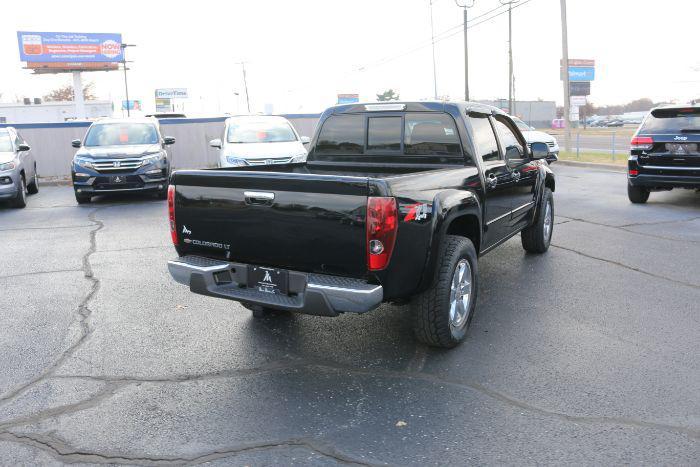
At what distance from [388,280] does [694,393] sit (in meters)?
2.02

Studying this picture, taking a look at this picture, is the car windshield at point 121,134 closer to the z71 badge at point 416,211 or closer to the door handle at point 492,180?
the door handle at point 492,180

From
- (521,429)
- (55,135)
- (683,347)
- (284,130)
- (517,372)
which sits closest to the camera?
(521,429)

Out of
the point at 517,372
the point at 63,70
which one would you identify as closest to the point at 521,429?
the point at 517,372

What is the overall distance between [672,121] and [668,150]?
1.66 ft

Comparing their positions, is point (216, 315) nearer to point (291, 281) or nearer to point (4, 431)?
point (291, 281)

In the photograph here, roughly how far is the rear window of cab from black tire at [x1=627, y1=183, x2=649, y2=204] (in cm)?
749

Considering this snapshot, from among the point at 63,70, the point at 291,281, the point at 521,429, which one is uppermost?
the point at 63,70

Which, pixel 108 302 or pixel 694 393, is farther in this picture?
pixel 108 302

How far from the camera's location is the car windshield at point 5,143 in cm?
1323

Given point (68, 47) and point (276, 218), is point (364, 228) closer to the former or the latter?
point (276, 218)

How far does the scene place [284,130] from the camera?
14773mm

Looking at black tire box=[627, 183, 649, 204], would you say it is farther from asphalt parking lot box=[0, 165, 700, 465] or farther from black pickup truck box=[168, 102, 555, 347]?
black pickup truck box=[168, 102, 555, 347]

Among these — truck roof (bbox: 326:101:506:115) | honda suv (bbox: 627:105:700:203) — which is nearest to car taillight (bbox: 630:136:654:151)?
honda suv (bbox: 627:105:700:203)

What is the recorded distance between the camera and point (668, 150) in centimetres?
1064
